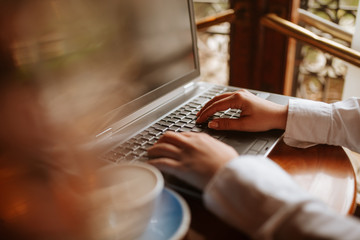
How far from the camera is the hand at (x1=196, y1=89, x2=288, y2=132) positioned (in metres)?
0.70

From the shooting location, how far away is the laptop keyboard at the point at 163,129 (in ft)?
1.99

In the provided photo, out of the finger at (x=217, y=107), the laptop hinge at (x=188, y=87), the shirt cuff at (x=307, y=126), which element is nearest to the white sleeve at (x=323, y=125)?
the shirt cuff at (x=307, y=126)

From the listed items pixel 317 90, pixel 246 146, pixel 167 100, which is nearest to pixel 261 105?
pixel 246 146

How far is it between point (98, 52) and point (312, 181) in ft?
1.64

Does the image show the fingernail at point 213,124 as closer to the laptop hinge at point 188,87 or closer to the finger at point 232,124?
the finger at point 232,124

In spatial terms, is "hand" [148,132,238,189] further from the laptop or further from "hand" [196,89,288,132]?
"hand" [196,89,288,132]

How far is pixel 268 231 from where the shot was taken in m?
0.40

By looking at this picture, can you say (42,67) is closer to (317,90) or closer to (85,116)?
(85,116)

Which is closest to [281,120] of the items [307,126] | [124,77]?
[307,126]

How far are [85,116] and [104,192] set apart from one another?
0.29m

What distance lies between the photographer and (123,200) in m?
0.38

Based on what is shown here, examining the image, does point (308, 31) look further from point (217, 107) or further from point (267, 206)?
point (267, 206)

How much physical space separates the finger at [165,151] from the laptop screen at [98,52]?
167mm

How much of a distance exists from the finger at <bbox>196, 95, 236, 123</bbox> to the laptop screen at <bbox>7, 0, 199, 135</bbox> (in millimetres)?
152
